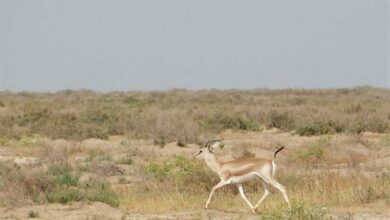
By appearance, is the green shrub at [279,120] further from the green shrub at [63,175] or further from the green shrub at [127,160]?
the green shrub at [63,175]

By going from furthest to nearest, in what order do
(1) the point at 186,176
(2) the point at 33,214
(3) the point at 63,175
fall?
(3) the point at 63,175, (1) the point at 186,176, (2) the point at 33,214

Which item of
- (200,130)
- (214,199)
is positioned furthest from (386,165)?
(200,130)

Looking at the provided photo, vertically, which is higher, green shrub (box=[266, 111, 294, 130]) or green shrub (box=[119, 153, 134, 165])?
green shrub (box=[266, 111, 294, 130])

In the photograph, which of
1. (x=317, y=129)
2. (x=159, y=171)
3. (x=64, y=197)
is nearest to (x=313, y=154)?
(x=159, y=171)

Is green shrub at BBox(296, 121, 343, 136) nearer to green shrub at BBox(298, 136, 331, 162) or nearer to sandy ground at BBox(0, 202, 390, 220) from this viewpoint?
green shrub at BBox(298, 136, 331, 162)

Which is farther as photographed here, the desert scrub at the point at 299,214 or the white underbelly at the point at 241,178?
the white underbelly at the point at 241,178

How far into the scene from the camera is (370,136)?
108ft

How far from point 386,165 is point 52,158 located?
383 inches

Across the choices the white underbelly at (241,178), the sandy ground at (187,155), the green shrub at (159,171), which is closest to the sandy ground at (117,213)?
the sandy ground at (187,155)

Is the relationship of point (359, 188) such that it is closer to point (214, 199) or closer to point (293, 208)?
point (214, 199)

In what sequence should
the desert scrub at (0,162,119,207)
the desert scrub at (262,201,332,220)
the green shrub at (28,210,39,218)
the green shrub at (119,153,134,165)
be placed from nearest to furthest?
the desert scrub at (262,201,332,220)
the green shrub at (28,210,39,218)
the desert scrub at (0,162,119,207)
the green shrub at (119,153,134,165)

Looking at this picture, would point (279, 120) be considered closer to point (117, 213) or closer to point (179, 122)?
point (179, 122)

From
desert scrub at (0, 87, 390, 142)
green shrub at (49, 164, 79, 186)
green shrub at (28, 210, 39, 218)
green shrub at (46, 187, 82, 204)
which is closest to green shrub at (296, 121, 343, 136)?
desert scrub at (0, 87, 390, 142)

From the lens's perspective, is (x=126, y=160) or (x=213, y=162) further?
(x=126, y=160)
